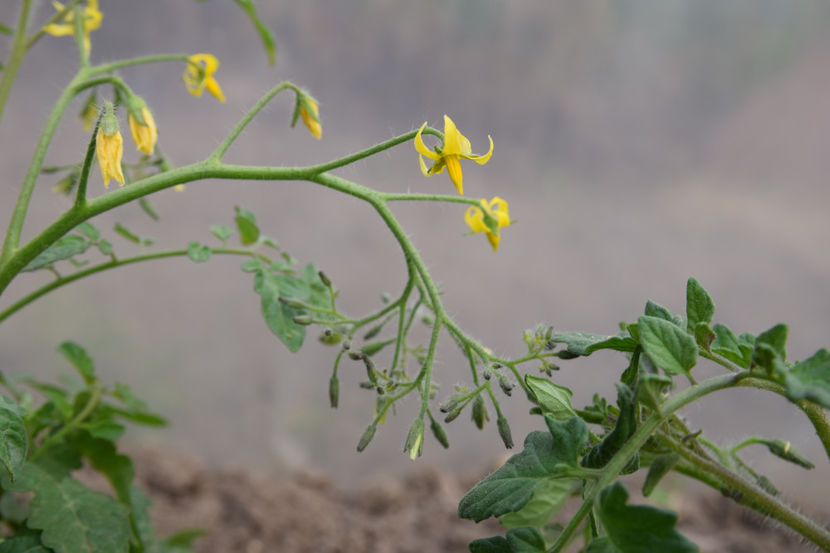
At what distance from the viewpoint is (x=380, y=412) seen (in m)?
0.49

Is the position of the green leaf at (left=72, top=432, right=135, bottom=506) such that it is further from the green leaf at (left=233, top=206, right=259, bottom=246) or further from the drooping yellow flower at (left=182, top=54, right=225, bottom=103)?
the drooping yellow flower at (left=182, top=54, right=225, bottom=103)

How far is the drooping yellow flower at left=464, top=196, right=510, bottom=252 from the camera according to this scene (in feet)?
1.56

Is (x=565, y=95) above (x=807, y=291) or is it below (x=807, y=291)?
above

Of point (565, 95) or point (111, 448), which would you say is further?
point (565, 95)

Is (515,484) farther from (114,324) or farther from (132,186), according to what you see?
(114,324)

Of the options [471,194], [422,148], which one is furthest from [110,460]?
[471,194]

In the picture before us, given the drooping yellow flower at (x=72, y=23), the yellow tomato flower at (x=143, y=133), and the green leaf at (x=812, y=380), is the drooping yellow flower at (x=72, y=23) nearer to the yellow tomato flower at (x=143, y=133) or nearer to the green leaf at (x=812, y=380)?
the yellow tomato flower at (x=143, y=133)

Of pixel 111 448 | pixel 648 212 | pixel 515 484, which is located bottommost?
pixel 515 484

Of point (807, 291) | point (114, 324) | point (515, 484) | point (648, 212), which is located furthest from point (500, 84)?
point (515, 484)

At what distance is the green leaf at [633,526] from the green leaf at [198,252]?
397 millimetres

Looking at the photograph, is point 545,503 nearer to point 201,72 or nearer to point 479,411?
point 479,411

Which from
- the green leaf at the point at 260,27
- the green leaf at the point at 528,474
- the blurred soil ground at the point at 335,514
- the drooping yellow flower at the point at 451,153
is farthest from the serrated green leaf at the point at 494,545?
the blurred soil ground at the point at 335,514

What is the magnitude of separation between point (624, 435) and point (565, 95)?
3.94 ft

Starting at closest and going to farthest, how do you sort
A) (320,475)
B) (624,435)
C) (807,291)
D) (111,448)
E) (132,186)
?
(624,435)
(132,186)
(111,448)
(320,475)
(807,291)
